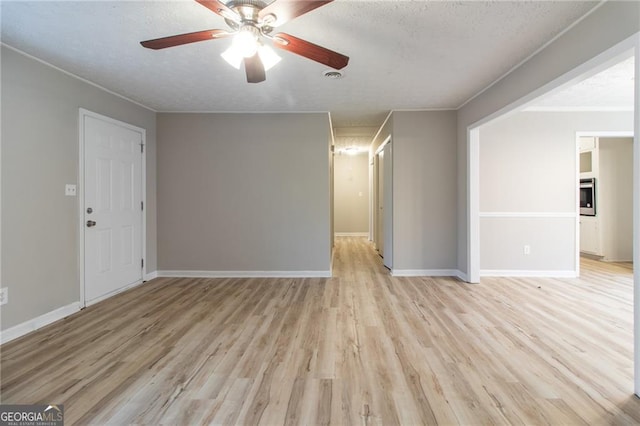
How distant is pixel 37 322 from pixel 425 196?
184 inches

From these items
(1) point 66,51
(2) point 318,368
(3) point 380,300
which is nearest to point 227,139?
(1) point 66,51

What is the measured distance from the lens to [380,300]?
3463 mm

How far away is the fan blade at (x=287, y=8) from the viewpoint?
151cm

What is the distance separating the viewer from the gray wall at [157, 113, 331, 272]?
4.54m

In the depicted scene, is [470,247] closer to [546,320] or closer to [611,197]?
[546,320]

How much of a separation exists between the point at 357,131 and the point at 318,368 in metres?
4.78

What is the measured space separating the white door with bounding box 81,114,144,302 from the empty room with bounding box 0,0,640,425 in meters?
0.03

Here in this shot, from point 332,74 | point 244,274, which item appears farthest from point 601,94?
point 244,274

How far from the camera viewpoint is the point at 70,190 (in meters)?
3.10

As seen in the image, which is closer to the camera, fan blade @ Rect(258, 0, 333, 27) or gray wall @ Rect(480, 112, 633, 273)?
fan blade @ Rect(258, 0, 333, 27)

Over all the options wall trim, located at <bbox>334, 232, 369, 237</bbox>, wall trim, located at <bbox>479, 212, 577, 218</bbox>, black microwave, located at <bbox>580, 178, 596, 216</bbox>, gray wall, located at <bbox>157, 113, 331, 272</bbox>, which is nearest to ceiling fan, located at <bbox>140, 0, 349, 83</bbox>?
gray wall, located at <bbox>157, 113, 331, 272</bbox>

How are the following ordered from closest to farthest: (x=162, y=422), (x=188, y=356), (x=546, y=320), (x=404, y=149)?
(x=162, y=422) → (x=188, y=356) → (x=546, y=320) → (x=404, y=149)

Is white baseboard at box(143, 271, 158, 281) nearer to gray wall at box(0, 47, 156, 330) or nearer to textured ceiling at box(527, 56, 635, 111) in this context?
gray wall at box(0, 47, 156, 330)

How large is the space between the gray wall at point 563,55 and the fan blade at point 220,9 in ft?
7.65
